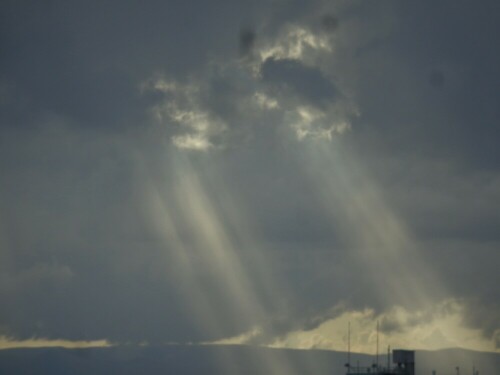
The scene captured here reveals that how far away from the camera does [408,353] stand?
177 meters

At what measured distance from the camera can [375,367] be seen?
7106 inches

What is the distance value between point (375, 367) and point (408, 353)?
25.7ft
